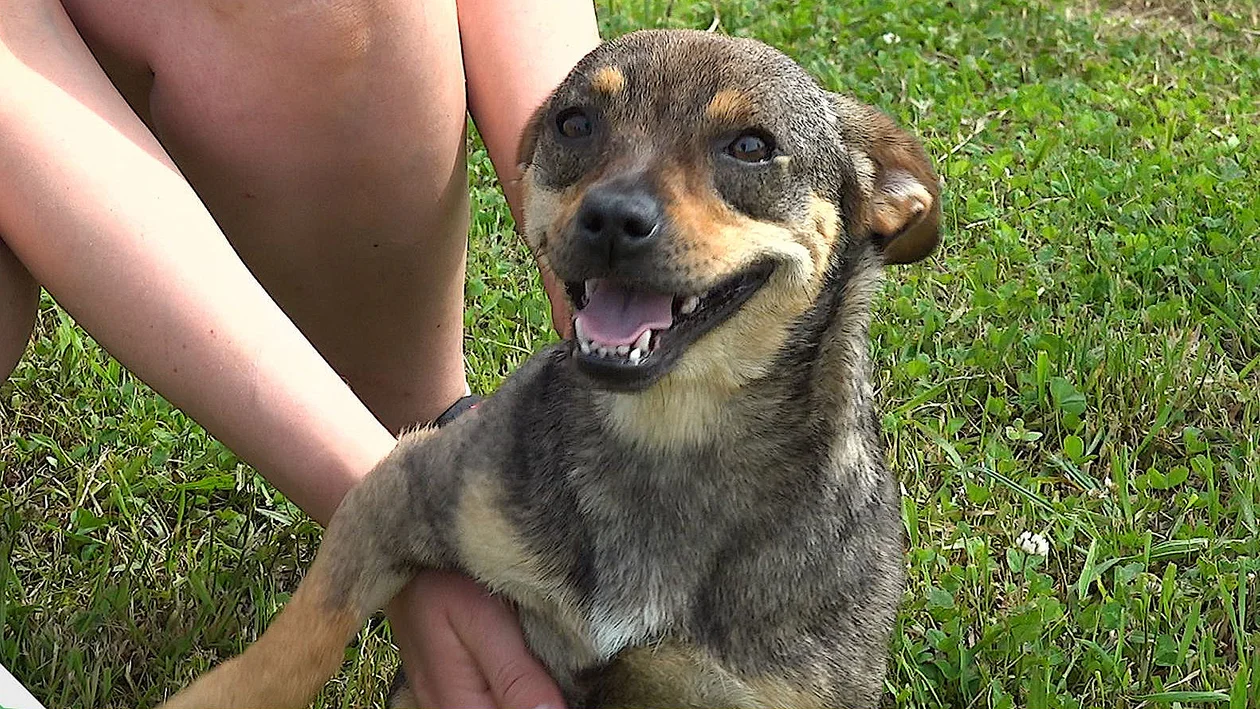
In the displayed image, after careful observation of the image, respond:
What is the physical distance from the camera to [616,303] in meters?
2.25

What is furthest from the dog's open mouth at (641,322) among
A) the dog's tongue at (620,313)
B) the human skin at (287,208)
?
the human skin at (287,208)

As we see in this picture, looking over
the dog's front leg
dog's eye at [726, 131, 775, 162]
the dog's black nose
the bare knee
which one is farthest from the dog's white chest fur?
the bare knee

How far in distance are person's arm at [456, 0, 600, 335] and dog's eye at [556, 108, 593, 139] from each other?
48 cm

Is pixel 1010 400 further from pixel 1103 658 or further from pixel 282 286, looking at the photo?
pixel 282 286

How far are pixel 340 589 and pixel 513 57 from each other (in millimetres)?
1221

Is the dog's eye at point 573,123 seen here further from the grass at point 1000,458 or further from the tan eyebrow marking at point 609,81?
the grass at point 1000,458

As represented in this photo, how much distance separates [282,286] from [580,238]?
1.23 m

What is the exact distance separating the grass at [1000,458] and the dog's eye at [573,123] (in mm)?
1217

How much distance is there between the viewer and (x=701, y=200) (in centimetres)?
221

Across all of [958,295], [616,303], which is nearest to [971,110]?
[958,295]

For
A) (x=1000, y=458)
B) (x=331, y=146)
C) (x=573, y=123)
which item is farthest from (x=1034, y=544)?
(x=331, y=146)

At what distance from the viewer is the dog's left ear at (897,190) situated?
8.08 ft

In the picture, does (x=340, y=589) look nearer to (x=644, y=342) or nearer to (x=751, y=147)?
(x=644, y=342)

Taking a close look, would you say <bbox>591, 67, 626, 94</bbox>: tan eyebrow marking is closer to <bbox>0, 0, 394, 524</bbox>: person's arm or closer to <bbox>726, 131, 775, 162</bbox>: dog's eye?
<bbox>726, 131, 775, 162</bbox>: dog's eye
